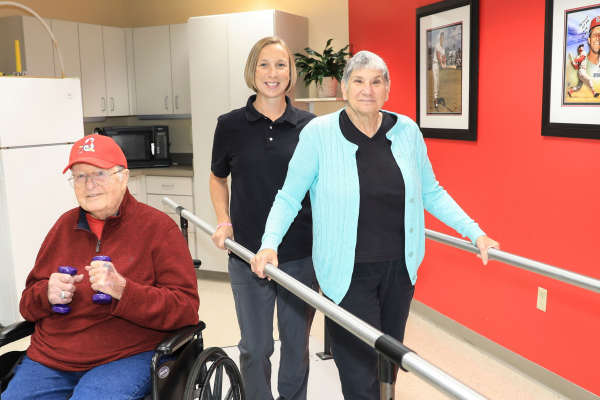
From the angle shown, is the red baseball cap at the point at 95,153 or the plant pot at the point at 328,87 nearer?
the red baseball cap at the point at 95,153

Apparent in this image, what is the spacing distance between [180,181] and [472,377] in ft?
8.97

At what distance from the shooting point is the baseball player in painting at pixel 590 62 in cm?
243

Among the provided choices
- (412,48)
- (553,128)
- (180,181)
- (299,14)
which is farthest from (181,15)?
(553,128)

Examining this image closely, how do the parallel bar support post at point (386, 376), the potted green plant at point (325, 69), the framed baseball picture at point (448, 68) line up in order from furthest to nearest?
the potted green plant at point (325, 69)
the framed baseball picture at point (448, 68)
the parallel bar support post at point (386, 376)

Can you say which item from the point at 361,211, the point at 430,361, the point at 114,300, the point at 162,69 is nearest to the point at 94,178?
the point at 114,300

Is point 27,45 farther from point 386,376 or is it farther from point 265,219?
point 386,376

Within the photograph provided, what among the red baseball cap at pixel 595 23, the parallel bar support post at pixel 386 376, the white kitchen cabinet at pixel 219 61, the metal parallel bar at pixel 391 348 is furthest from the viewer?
the white kitchen cabinet at pixel 219 61

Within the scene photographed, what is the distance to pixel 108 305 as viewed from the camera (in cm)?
167

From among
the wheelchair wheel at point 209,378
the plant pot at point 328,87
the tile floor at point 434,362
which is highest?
the plant pot at point 328,87

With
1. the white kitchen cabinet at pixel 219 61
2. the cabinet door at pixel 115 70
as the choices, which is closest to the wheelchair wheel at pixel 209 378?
the white kitchen cabinet at pixel 219 61

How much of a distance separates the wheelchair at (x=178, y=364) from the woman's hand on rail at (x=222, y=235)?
0.33 metres

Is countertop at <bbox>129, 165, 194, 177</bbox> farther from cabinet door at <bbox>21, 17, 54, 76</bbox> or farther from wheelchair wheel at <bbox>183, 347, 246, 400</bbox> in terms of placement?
wheelchair wheel at <bbox>183, 347, 246, 400</bbox>

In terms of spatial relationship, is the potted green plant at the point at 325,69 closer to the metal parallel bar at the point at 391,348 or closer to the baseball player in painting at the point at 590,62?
the baseball player in painting at the point at 590,62

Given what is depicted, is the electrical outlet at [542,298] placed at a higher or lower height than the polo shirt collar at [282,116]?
lower
